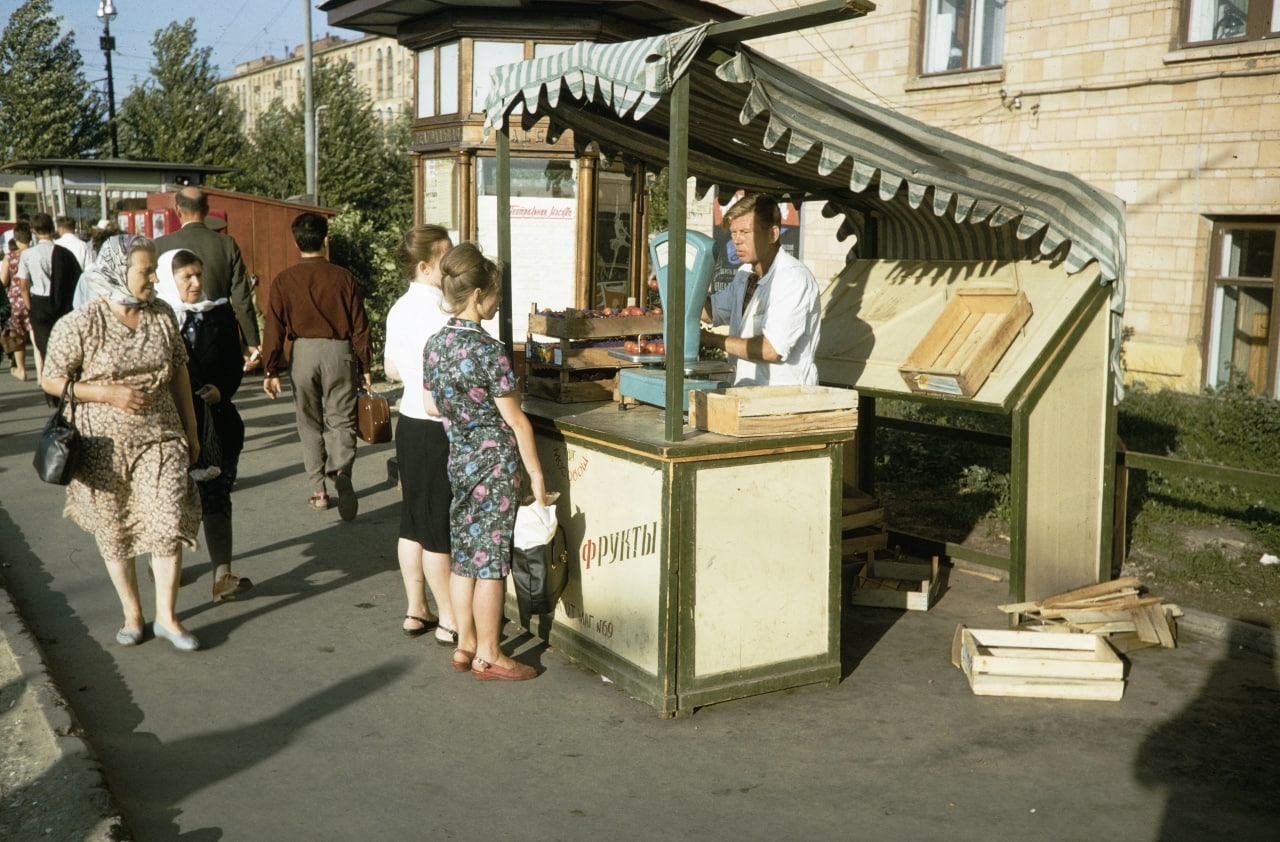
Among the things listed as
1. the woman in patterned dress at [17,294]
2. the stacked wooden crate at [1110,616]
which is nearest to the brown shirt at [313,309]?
the stacked wooden crate at [1110,616]

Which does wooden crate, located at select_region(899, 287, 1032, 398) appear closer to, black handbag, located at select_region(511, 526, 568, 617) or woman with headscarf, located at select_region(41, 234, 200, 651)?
black handbag, located at select_region(511, 526, 568, 617)

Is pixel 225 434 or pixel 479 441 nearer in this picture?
pixel 479 441

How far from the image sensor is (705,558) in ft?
15.4

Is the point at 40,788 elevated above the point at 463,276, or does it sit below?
below

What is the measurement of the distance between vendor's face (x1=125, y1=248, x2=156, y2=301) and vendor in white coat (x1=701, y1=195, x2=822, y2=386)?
2.49 metres

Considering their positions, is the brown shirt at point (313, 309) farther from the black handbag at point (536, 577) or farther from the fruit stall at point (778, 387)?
the black handbag at point (536, 577)

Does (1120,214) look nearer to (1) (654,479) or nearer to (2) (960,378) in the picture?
(2) (960,378)

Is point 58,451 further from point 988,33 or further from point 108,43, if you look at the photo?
point 108,43

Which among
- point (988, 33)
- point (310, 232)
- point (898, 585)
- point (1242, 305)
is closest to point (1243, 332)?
point (1242, 305)

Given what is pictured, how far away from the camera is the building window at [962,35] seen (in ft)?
46.7

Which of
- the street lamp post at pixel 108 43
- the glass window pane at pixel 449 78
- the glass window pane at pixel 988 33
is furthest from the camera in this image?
the street lamp post at pixel 108 43

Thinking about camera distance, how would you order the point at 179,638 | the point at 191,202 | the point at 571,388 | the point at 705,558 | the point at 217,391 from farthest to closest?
the point at 191,202 → the point at 217,391 → the point at 571,388 → the point at 179,638 → the point at 705,558

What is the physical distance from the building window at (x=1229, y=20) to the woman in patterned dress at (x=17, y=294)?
13.6 meters

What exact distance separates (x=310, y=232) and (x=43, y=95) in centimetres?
3869
